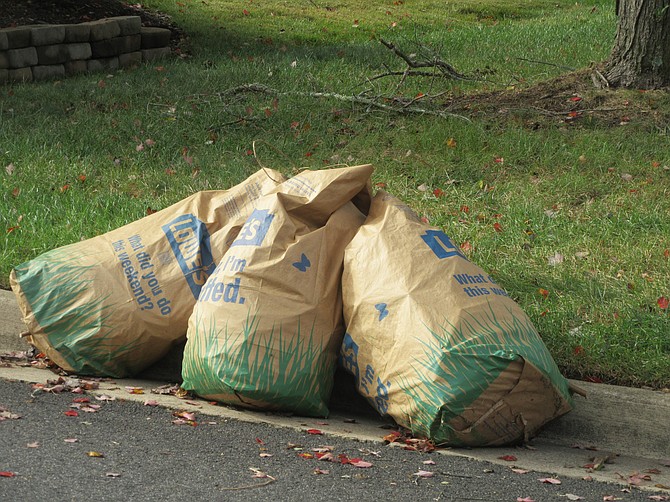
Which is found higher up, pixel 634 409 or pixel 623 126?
pixel 623 126

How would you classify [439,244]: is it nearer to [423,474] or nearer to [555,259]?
[423,474]

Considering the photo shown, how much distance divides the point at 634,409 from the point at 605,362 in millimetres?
334

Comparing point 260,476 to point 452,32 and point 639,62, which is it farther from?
point 452,32

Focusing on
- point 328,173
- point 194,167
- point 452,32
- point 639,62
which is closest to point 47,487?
point 328,173

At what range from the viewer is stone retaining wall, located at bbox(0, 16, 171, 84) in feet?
29.4

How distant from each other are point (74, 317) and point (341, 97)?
4109mm

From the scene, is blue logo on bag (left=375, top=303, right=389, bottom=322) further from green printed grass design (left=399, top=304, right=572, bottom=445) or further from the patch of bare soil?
the patch of bare soil

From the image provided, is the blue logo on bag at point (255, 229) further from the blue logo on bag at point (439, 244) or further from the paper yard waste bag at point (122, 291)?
the blue logo on bag at point (439, 244)

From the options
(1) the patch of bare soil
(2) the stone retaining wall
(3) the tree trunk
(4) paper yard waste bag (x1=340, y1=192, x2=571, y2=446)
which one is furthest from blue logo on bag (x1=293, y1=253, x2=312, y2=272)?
(2) the stone retaining wall

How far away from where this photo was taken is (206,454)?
2.94m

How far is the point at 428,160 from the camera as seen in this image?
20.0ft

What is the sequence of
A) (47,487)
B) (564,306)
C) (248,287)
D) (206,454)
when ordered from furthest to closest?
(564,306) → (248,287) → (206,454) → (47,487)

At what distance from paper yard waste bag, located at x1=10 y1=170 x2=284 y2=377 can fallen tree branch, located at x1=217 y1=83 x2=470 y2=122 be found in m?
3.27

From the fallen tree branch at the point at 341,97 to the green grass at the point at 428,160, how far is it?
59 mm
